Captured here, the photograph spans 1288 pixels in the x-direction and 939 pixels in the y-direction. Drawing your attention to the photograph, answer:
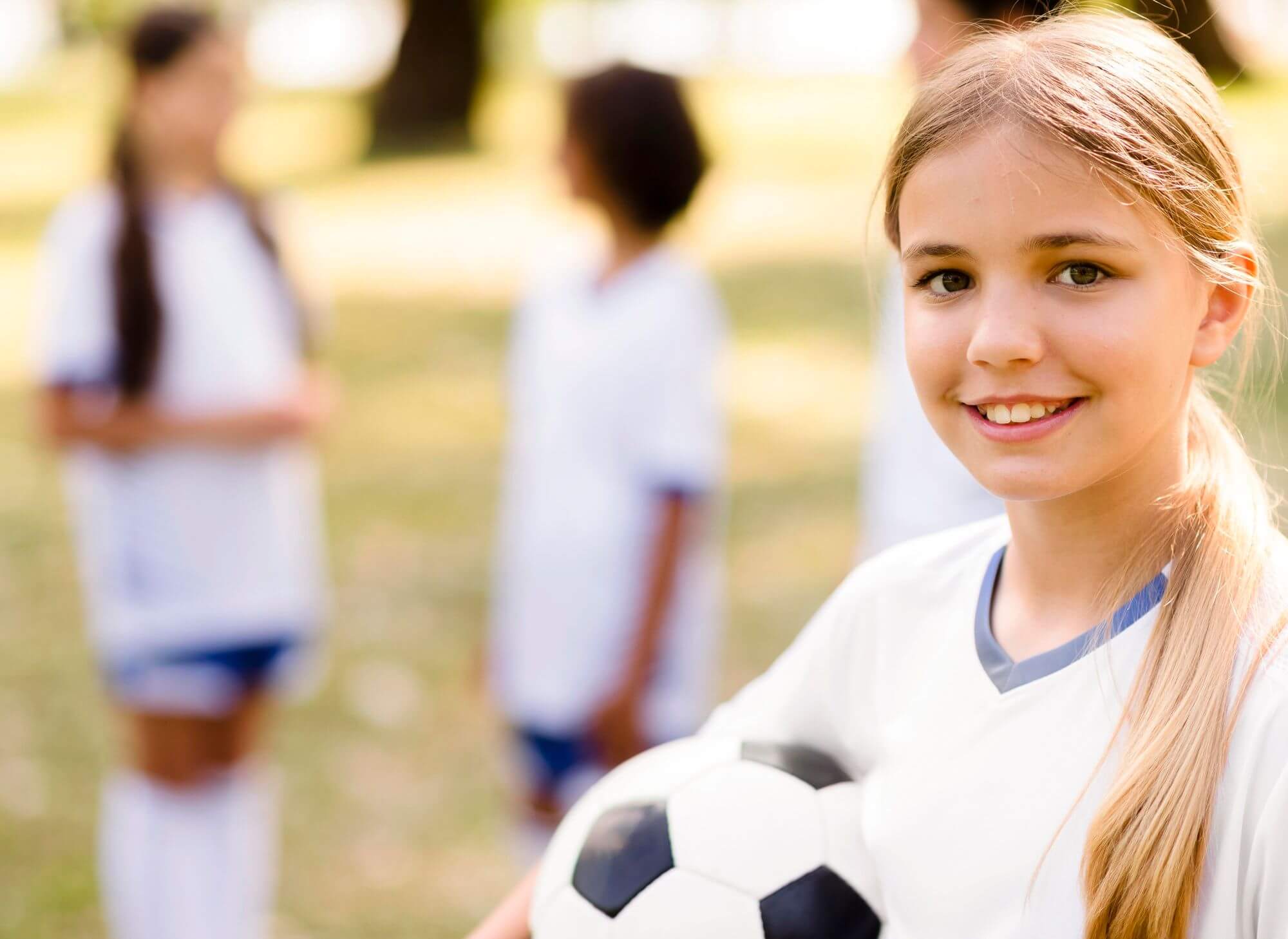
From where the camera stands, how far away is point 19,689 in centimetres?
495

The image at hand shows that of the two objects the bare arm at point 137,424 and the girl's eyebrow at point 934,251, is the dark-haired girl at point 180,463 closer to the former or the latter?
the bare arm at point 137,424

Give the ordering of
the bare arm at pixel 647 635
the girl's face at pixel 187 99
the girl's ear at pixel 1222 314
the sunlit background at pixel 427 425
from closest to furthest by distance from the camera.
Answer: the girl's ear at pixel 1222 314 < the bare arm at pixel 647 635 < the girl's face at pixel 187 99 < the sunlit background at pixel 427 425

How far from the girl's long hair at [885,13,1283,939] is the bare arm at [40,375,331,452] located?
2.15m

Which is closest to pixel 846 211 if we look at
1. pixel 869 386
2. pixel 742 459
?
pixel 869 386

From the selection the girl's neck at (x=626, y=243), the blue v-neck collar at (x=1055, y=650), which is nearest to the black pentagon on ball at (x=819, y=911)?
the blue v-neck collar at (x=1055, y=650)

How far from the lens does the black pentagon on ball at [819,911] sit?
4.67ft

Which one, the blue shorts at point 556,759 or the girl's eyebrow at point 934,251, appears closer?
the girl's eyebrow at point 934,251

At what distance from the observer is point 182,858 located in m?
3.30

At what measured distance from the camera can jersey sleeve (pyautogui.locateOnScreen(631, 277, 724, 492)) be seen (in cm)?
304

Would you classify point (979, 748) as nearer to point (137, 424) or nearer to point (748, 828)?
point (748, 828)

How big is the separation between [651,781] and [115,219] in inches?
87.7

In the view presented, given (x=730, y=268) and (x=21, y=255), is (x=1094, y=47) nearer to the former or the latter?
(x=730, y=268)

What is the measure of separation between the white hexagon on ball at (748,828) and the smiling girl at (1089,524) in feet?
0.25

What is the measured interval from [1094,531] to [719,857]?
0.49m
